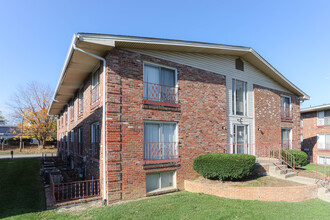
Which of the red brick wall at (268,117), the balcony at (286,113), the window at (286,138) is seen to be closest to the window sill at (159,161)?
the red brick wall at (268,117)

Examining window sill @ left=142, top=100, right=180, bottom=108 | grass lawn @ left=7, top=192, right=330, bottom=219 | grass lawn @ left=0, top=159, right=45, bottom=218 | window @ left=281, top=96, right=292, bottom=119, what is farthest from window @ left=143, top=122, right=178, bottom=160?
window @ left=281, top=96, right=292, bottom=119

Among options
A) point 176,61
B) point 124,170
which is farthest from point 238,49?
point 124,170

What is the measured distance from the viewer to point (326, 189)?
27.8ft

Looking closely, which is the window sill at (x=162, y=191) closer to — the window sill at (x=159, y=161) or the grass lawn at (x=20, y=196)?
the window sill at (x=159, y=161)

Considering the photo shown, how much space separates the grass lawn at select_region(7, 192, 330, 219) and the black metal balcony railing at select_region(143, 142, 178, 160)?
1744 mm

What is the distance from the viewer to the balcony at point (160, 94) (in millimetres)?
9109

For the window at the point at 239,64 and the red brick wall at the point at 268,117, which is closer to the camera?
the window at the point at 239,64

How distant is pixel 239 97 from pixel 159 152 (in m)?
6.28

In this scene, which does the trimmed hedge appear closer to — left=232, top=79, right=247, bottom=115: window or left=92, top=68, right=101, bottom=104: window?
left=232, top=79, right=247, bottom=115: window

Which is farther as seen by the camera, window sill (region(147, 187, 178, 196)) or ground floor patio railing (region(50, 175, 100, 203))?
window sill (region(147, 187, 178, 196))

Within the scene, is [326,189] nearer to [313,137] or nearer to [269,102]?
[269,102]

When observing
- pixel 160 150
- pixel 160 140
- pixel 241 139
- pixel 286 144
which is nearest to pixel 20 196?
pixel 160 150

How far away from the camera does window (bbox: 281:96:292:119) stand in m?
15.8

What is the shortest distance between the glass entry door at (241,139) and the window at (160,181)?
4.39m
